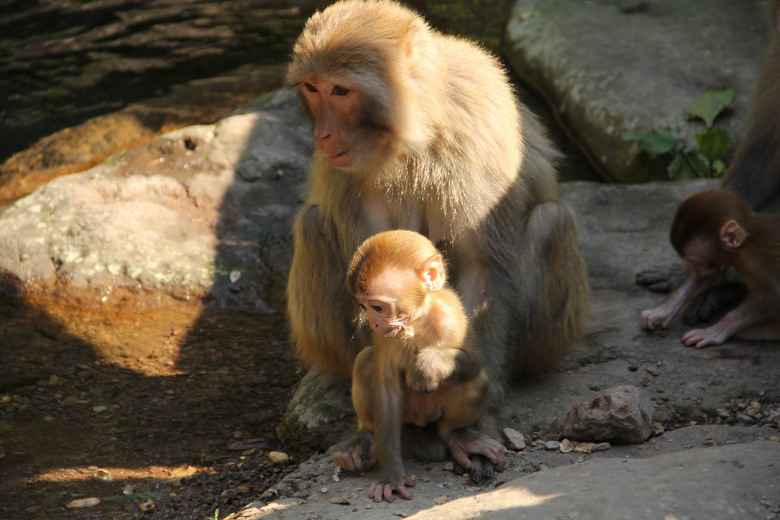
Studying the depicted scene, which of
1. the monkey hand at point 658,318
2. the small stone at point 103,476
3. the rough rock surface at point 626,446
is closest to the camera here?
the rough rock surface at point 626,446

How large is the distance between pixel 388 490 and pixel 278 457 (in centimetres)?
123

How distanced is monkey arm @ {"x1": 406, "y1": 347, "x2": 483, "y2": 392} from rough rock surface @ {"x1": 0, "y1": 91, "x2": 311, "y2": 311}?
2908 millimetres

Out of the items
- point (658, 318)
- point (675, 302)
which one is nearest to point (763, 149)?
point (675, 302)

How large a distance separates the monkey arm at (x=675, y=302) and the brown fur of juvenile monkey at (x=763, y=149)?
1.97ft

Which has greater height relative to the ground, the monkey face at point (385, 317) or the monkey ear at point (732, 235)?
the monkey face at point (385, 317)

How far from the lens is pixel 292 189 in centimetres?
818

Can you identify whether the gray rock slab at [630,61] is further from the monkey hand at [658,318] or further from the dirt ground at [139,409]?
the dirt ground at [139,409]

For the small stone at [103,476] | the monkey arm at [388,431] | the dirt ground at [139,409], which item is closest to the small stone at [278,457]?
the dirt ground at [139,409]

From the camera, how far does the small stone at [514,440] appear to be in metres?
4.95

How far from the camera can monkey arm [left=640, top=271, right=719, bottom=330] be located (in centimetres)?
590

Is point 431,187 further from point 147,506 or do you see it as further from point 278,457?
point 147,506

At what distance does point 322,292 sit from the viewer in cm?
533

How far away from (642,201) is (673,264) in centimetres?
108

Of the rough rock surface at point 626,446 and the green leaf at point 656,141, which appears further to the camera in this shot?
the green leaf at point 656,141
